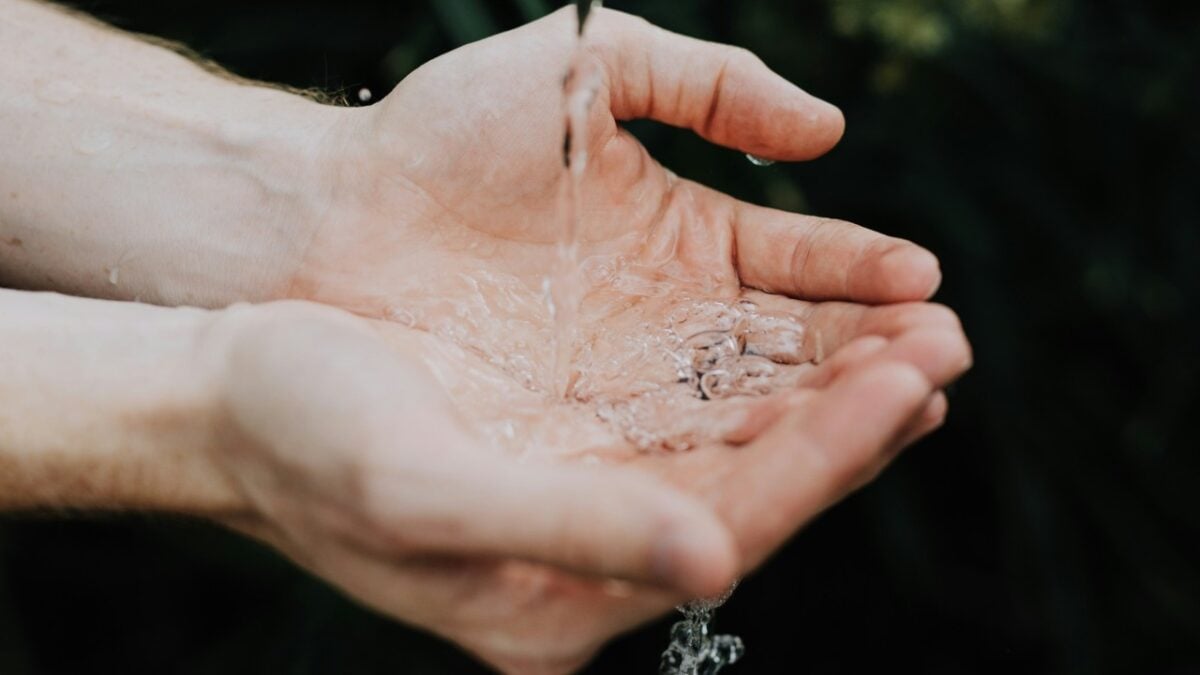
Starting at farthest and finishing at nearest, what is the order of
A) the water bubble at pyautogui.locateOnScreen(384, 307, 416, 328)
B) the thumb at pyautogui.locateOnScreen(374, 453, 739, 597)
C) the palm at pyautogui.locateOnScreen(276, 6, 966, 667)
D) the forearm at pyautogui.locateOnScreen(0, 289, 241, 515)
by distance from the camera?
the water bubble at pyautogui.locateOnScreen(384, 307, 416, 328) < the palm at pyautogui.locateOnScreen(276, 6, 966, 667) < the forearm at pyautogui.locateOnScreen(0, 289, 241, 515) < the thumb at pyautogui.locateOnScreen(374, 453, 739, 597)

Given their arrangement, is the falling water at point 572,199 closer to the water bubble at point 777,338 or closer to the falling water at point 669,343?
the falling water at point 669,343

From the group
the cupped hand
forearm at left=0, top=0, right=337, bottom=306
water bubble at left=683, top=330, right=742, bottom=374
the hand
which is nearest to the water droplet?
forearm at left=0, top=0, right=337, bottom=306

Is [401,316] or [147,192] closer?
[401,316]

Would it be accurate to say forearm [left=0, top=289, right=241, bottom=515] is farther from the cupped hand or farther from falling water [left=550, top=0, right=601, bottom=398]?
falling water [left=550, top=0, right=601, bottom=398]

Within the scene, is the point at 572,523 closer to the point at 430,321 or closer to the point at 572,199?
the point at 430,321

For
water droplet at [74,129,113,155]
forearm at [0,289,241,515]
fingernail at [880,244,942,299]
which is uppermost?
fingernail at [880,244,942,299]

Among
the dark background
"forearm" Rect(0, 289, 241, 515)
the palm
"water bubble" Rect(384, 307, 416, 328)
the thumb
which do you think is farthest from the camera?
the dark background

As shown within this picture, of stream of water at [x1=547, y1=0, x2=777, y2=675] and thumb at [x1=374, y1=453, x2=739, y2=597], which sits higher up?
thumb at [x1=374, y1=453, x2=739, y2=597]

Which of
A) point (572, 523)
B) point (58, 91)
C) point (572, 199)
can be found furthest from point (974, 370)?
point (58, 91)

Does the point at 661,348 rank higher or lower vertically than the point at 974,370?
higher
